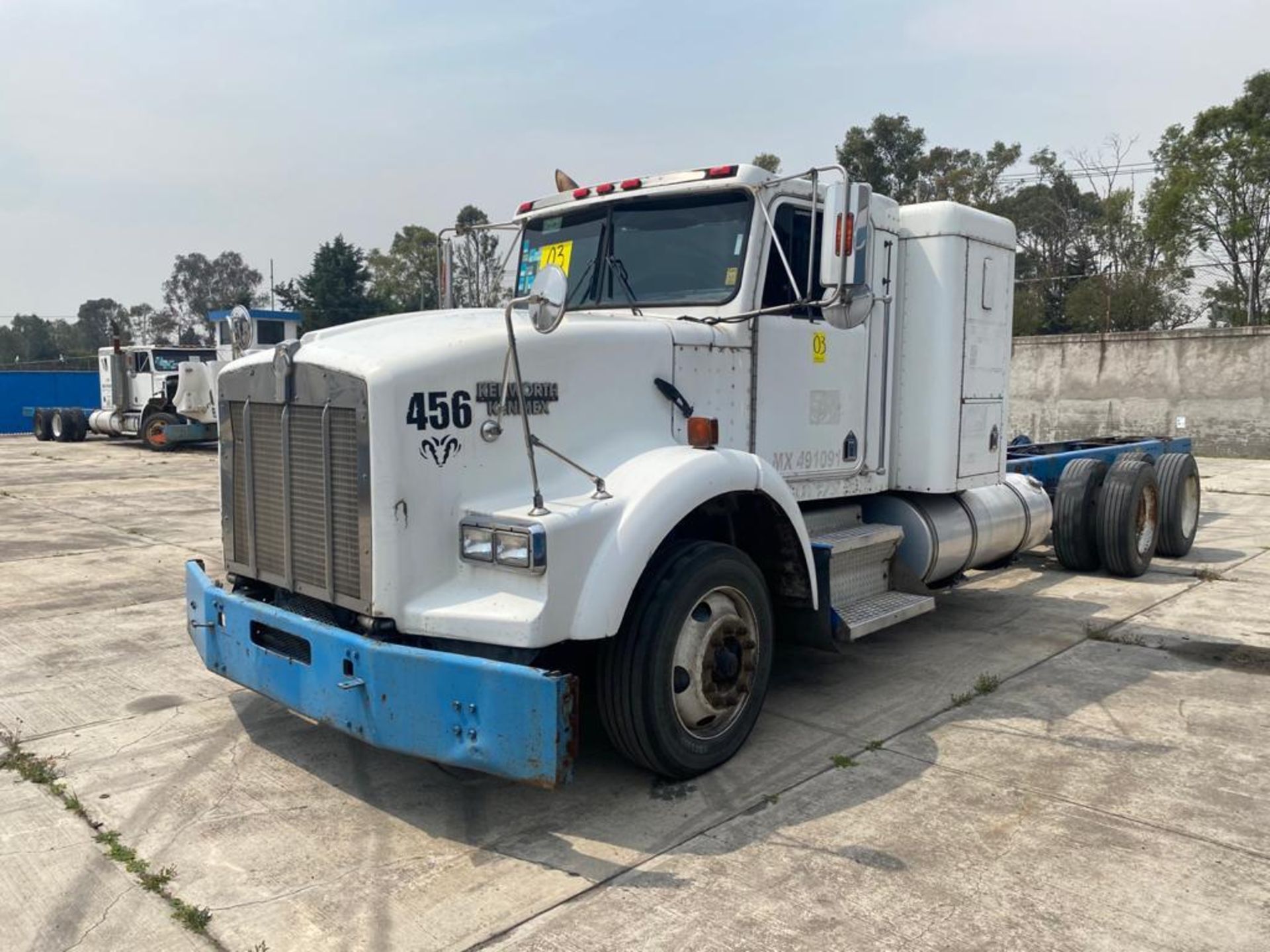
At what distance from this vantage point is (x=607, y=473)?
4105 mm

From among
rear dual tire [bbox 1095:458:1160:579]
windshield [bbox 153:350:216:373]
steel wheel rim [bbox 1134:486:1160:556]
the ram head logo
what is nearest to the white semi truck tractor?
the ram head logo

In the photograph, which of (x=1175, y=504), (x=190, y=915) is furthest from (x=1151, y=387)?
(x=190, y=915)

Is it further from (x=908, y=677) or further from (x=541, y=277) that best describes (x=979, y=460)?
(x=541, y=277)

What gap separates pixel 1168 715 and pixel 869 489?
1987mm

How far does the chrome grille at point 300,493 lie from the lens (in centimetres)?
381

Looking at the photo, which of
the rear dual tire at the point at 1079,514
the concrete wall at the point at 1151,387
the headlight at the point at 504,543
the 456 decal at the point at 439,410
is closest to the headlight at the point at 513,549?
the headlight at the point at 504,543

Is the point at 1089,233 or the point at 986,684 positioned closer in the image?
the point at 986,684

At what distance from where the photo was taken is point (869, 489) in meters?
5.99

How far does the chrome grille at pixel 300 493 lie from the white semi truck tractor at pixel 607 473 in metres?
0.02

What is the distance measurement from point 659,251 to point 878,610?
228 cm

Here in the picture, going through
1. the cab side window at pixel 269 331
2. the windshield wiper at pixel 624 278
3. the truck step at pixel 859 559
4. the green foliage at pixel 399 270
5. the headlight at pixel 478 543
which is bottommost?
the truck step at pixel 859 559

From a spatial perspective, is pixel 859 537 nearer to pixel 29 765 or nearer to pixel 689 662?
pixel 689 662

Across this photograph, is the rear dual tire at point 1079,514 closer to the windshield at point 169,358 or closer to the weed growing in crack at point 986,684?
the weed growing in crack at point 986,684

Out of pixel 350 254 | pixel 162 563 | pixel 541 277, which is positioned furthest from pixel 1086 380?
pixel 350 254
